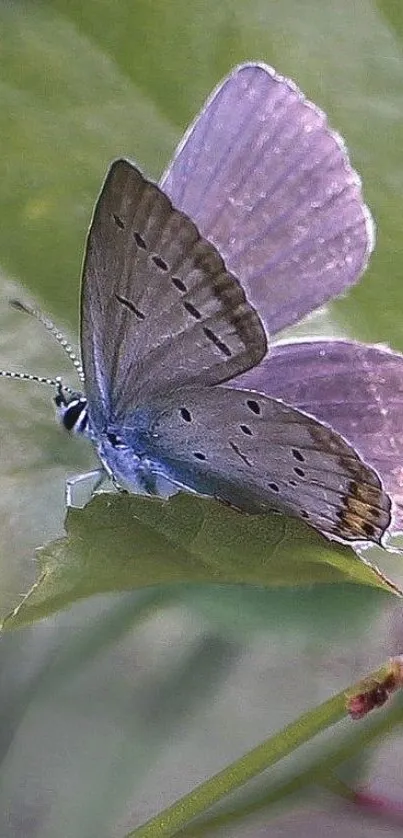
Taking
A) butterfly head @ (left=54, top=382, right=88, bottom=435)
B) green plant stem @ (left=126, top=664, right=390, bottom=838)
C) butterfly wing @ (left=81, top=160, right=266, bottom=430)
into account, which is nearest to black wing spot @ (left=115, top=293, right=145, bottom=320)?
butterfly wing @ (left=81, top=160, right=266, bottom=430)

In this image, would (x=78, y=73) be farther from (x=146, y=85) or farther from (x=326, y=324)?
(x=326, y=324)

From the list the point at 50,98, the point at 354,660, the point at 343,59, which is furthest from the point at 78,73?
the point at 354,660

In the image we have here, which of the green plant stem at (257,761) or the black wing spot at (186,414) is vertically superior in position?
the black wing spot at (186,414)

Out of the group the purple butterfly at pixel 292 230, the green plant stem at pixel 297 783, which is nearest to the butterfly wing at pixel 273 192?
the purple butterfly at pixel 292 230

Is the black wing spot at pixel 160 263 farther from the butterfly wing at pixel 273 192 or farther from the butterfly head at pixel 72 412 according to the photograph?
the butterfly head at pixel 72 412

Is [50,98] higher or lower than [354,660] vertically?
higher

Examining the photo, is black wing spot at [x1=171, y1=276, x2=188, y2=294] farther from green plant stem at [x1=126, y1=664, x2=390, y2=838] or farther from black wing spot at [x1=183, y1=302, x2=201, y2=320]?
green plant stem at [x1=126, y1=664, x2=390, y2=838]

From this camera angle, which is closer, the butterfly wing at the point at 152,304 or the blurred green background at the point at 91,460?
the butterfly wing at the point at 152,304
